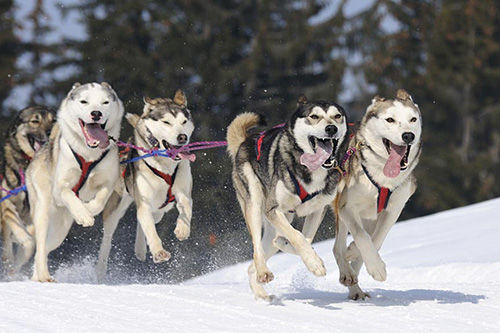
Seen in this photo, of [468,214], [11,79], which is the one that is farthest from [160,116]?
[11,79]

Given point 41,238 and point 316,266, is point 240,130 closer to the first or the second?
point 316,266

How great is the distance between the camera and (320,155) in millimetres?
5746

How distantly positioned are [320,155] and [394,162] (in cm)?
46

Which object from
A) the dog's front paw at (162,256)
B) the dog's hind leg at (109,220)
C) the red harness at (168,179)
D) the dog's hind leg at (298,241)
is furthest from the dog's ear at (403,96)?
the dog's hind leg at (109,220)

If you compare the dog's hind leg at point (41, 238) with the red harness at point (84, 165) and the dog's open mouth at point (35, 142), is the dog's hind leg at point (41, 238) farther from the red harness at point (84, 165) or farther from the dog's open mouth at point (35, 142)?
the dog's open mouth at point (35, 142)

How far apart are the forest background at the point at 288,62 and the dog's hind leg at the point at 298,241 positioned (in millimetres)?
11296

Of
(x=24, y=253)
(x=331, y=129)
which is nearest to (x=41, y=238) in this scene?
(x=24, y=253)

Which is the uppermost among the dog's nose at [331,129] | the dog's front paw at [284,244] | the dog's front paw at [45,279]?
the dog's nose at [331,129]

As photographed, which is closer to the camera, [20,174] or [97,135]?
[97,135]

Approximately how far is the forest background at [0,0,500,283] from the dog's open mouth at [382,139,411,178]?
37.5 ft

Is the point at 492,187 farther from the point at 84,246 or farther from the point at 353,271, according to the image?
the point at 353,271

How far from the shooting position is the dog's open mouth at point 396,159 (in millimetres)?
5879

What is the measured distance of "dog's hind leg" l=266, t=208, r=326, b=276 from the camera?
18.0ft

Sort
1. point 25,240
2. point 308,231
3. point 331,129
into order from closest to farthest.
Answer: point 331,129, point 308,231, point 25,240
